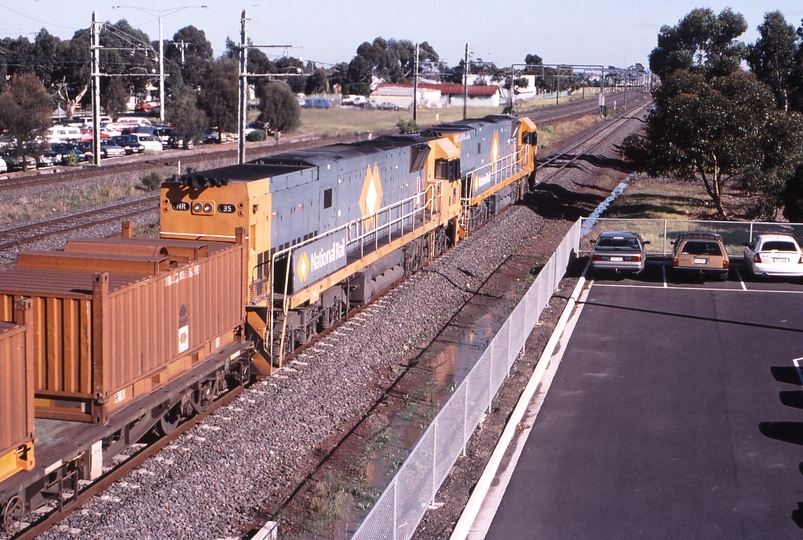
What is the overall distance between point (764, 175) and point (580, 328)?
22.1 metres

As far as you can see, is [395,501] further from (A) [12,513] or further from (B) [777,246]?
(B) [777,246]

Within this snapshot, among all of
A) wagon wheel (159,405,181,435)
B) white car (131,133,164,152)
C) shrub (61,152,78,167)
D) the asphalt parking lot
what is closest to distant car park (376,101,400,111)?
white car (131,133,164,152)

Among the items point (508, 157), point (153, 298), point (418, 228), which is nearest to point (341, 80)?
point (508, 157)

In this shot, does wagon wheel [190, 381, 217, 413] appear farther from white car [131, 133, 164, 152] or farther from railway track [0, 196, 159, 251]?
white car [131, 133, 164, 152]

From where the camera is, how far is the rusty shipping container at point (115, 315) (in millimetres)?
11047

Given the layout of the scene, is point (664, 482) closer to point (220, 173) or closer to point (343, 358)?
point (343, 358)

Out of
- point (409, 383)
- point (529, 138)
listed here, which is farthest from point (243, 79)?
point (409, 383)

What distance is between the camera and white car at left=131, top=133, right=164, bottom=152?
66.1 metres

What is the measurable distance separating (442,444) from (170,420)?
480cm

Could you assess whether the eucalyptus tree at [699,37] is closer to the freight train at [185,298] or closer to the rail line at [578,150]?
the rail line at [578,150]

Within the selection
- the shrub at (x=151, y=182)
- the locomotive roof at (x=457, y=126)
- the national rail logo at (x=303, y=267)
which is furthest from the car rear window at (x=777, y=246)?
the shrub at (x=151, y=182)

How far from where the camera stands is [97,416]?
11195 millimetres

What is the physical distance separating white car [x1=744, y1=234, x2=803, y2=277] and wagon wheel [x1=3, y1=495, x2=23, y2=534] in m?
24.0

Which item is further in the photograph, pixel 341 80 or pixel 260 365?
pixel 341 80
